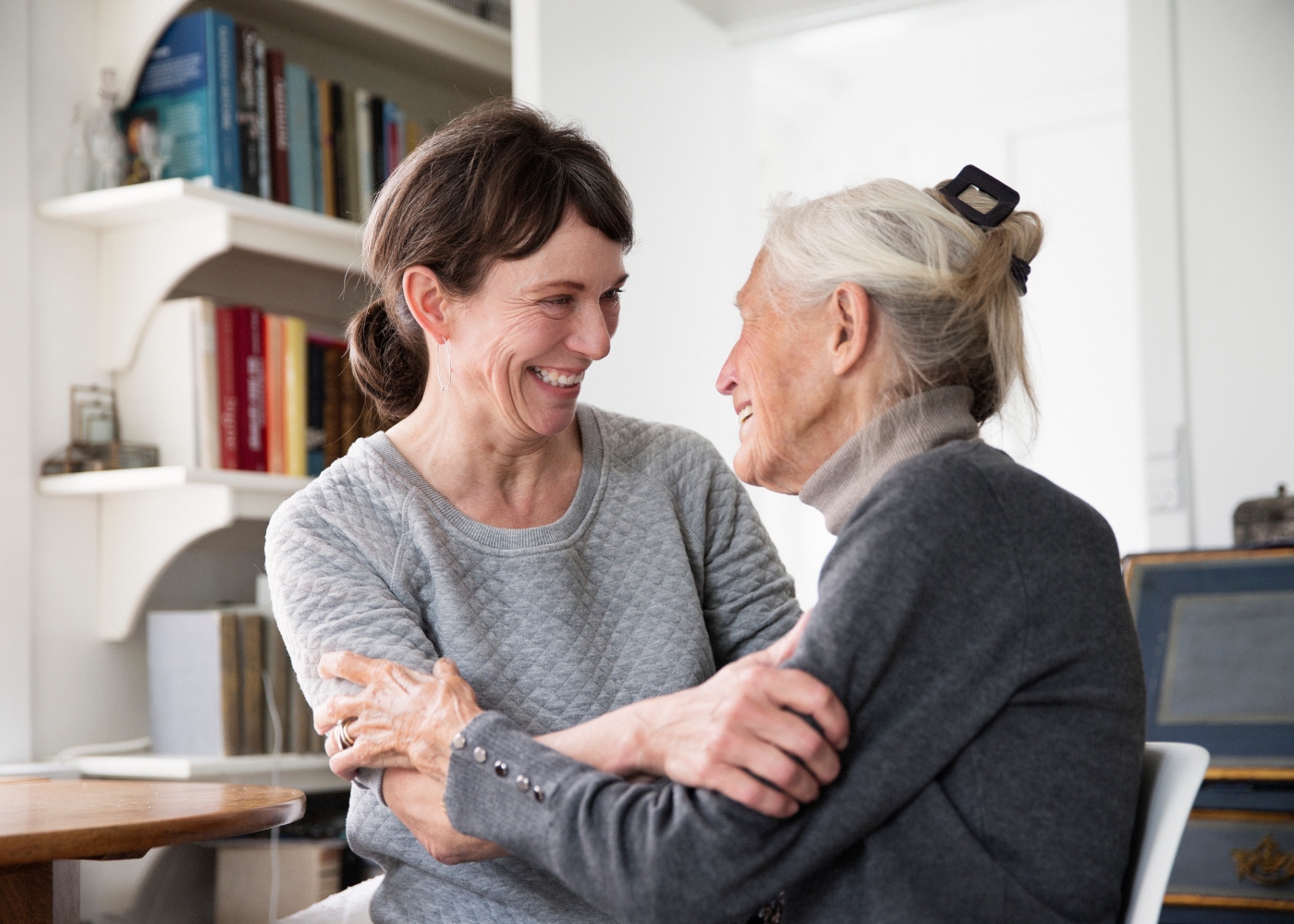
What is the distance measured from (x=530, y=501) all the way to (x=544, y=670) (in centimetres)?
23

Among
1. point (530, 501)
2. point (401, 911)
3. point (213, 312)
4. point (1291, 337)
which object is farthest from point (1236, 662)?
point (213, 312)

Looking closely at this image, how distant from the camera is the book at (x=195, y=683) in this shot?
224 cm

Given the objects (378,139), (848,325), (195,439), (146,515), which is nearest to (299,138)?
(378,139)

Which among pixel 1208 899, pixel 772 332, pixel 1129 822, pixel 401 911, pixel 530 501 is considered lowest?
pixel 1208 899

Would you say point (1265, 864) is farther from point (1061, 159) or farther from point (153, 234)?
point (1061, 159)

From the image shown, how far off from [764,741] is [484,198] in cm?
77

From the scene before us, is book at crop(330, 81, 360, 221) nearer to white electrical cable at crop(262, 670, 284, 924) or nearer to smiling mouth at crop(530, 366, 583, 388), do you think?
white electrical cable at crop(262, 670, 284, 924)

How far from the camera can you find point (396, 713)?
1176mm

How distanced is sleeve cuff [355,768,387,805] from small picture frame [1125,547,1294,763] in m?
1.42

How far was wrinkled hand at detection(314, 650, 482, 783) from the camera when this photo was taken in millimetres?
1143

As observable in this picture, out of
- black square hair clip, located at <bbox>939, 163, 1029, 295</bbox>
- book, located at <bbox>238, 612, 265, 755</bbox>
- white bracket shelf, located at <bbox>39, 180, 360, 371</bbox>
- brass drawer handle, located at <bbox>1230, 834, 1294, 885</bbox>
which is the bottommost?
brass drawer handle, located at <bbox>1230, 834, 1294, 885</bbox>

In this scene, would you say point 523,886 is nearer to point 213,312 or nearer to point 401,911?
point 401,911

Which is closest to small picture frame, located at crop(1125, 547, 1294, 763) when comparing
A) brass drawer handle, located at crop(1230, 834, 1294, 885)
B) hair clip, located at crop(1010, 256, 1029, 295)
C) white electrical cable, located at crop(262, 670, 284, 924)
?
brass drawer handle, located at crop(1230, 834, 1294, 885)

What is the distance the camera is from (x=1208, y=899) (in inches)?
82.0
